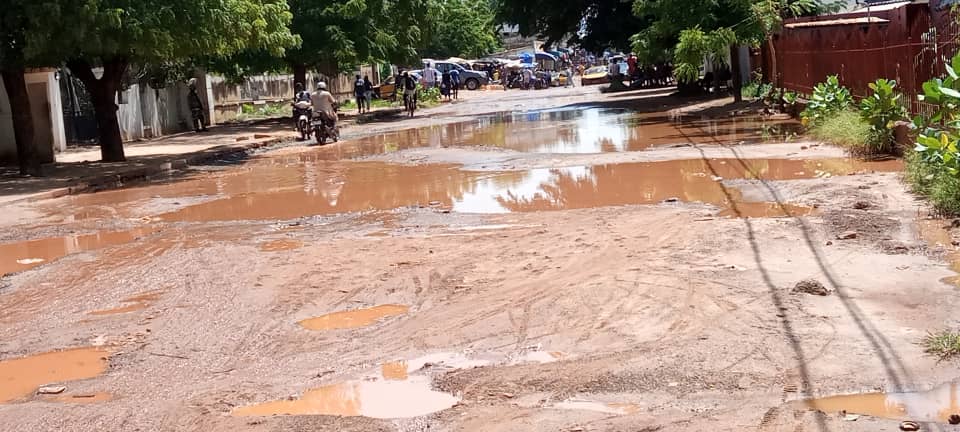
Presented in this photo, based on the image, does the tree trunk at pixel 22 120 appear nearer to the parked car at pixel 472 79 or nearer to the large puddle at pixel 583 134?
the large puddle at pixel 583 134

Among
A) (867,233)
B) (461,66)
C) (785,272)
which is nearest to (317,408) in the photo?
(785,272)

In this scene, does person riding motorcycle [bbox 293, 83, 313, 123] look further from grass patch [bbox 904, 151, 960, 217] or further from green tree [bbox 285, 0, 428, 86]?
grass patch [bbox 904, 151, 960, 217]

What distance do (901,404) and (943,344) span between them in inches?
35.3

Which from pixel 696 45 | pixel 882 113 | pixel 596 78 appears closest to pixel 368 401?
pixel 882 113

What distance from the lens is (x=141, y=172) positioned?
2048cm

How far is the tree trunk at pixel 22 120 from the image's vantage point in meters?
19.3

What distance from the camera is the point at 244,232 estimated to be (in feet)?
39.0

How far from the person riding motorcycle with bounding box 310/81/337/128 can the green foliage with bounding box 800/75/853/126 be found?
11543mm

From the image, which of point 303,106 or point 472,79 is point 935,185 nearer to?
point 303,106

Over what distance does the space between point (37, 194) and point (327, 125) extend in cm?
982

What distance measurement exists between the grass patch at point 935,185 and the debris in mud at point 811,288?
107 inches

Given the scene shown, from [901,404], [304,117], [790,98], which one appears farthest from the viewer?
[304,117]

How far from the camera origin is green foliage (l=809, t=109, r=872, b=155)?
15.0m

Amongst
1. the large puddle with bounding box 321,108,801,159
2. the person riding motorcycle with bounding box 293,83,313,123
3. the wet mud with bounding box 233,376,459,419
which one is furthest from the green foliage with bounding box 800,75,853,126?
the wet mud with bounding box 233,376,459,419
